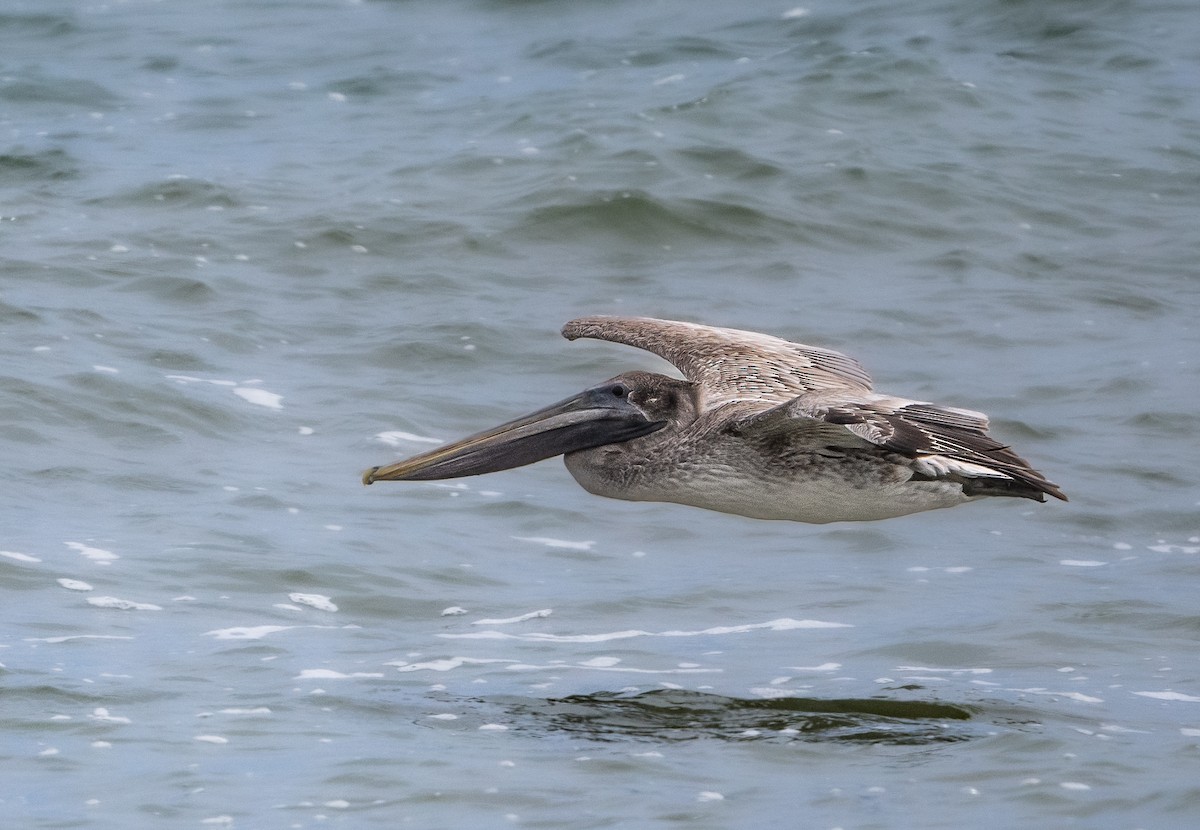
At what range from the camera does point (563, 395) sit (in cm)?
1121

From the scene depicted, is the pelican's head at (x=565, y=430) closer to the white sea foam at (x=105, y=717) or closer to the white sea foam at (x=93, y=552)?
the white sea foam at (x=105, y=717)

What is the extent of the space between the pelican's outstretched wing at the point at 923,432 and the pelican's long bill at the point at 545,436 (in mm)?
713

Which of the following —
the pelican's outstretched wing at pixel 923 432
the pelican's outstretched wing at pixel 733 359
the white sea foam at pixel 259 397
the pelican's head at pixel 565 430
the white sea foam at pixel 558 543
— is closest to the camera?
the pelican's outstretched wing at pixel 923 432

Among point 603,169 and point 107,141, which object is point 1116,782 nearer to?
point 603,169

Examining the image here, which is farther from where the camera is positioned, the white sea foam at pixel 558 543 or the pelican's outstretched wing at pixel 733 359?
the white sea foam at pixel 558 543

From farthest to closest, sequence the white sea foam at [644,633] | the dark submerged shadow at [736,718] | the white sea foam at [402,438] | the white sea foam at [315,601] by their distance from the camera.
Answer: the white sea foam at [402,438]
the white sea foam at [315,601]
the white sea foam at [644,633]
the dark submerged shadow at [736,718]

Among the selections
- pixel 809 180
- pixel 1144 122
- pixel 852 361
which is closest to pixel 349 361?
pixel 852 361

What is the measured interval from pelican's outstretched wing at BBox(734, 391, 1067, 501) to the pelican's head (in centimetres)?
69

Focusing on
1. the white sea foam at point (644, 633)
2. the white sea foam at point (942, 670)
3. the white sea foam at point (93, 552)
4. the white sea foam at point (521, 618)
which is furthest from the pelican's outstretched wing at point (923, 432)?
the white sea foam at point (93, 552)

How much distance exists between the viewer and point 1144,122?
17.4 metres

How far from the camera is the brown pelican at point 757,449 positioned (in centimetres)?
662

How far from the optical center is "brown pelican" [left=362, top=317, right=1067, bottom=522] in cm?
662

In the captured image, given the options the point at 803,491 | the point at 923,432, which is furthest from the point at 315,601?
the point at 923,432

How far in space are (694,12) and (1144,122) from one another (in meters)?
5.69
